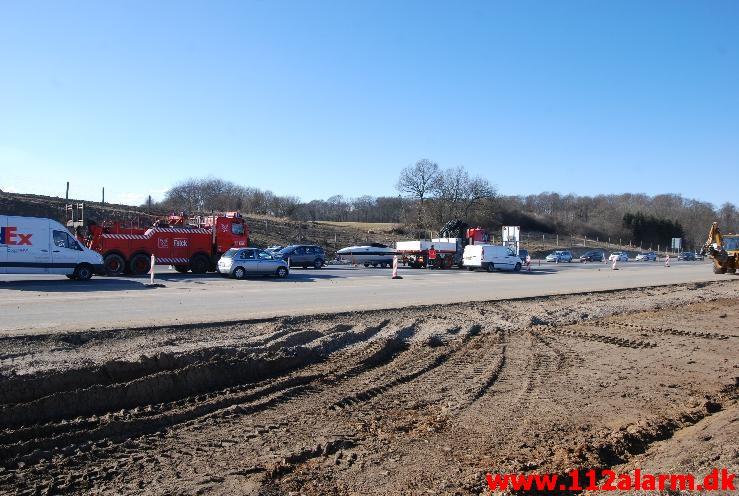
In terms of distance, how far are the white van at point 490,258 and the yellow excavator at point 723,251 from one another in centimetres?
1185

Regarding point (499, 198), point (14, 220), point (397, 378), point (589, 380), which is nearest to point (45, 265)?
point (14, 220)

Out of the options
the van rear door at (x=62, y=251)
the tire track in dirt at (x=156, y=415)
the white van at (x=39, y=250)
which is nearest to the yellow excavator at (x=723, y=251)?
the white van at (x=39, y=250)

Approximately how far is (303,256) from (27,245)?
1970 cm

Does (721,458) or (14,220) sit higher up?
(14,220)

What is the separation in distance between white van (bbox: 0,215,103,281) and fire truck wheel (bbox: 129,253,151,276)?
3894mm

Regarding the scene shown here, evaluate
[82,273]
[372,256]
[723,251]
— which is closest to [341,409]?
[82,273]

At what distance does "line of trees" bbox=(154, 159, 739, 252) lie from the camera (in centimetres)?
8694

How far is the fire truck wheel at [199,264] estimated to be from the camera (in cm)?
3023

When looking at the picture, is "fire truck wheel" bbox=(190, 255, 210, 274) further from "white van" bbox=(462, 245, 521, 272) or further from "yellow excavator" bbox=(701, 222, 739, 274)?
"yellow excavator" bbox=(701, 222, 739, 274)

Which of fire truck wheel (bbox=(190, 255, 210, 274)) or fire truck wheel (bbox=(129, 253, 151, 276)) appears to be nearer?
fire truck wheel (bbox=(129, 253, 151, 276))

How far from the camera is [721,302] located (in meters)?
22.4

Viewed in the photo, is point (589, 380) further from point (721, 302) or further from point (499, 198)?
point (499, 198)

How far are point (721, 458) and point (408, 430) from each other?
2.92m

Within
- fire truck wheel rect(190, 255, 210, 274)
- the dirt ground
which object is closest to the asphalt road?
the dirt ground
